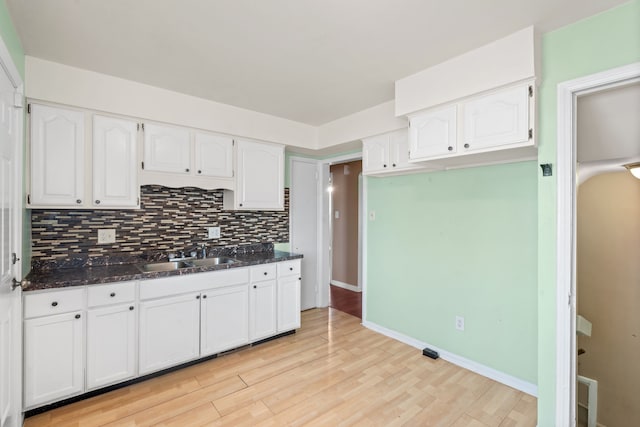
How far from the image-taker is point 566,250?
69.6 inches

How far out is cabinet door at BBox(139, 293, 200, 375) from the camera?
2346mm

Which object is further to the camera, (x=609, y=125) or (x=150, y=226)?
(x=150, y=226)

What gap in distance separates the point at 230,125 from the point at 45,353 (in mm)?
2310

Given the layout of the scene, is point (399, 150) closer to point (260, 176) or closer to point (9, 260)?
point (260, 176)

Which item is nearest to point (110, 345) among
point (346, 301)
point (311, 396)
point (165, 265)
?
point (165, 265)

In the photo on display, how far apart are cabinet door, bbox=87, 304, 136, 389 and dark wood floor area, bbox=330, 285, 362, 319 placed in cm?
261

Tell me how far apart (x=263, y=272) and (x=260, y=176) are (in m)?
1.05

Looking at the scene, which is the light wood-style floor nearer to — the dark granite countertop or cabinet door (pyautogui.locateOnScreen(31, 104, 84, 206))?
the dark granite countertop

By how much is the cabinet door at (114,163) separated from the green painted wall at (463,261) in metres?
2.44

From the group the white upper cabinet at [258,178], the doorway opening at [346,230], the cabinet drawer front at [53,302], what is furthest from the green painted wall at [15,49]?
the doorway opening at [346,230]

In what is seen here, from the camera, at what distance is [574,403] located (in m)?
1.78

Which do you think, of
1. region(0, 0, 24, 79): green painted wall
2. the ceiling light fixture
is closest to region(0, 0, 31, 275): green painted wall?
region(0, 0, 24, 79): green painted wall

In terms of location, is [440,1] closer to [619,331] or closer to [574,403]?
[574,403]

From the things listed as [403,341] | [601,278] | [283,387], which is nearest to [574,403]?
[601,278]
